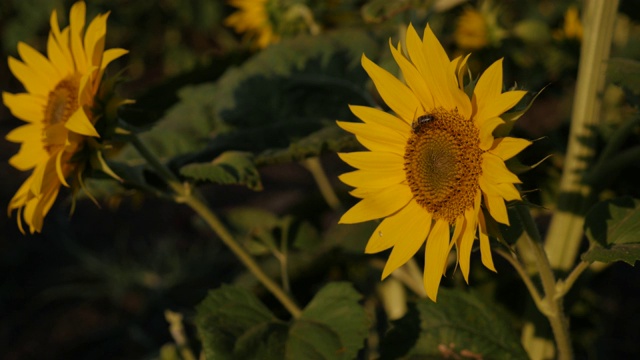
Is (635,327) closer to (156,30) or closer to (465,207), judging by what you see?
(465,207)

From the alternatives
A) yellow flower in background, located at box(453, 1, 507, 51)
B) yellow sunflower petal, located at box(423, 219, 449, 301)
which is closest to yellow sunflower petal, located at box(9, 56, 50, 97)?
yellow sunflower petal, located at box(423, 219, 449, 301)

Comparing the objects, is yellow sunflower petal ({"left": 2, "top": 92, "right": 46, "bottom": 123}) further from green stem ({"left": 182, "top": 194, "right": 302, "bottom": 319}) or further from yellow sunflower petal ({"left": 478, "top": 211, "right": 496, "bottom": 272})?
yellow sunflower petal ({"left": 478, "top": 211, "right": 496, "bottom": 272})

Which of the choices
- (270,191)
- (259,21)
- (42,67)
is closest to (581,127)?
(42,67)

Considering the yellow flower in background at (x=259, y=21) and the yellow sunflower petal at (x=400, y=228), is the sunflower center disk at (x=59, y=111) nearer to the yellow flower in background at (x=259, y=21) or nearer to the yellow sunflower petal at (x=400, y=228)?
the yellow sunflower petal at (x=400, y=228)

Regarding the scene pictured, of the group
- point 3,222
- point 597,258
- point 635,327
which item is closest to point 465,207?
point 597,258

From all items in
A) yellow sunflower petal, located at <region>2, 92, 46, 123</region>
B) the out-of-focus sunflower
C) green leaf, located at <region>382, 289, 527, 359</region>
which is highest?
yellow sunflower petal, located at <region>2, 92, 46, 123</region>

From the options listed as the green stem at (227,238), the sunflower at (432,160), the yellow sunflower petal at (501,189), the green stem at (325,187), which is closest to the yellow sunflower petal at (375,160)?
the sunflower at (432,160)
